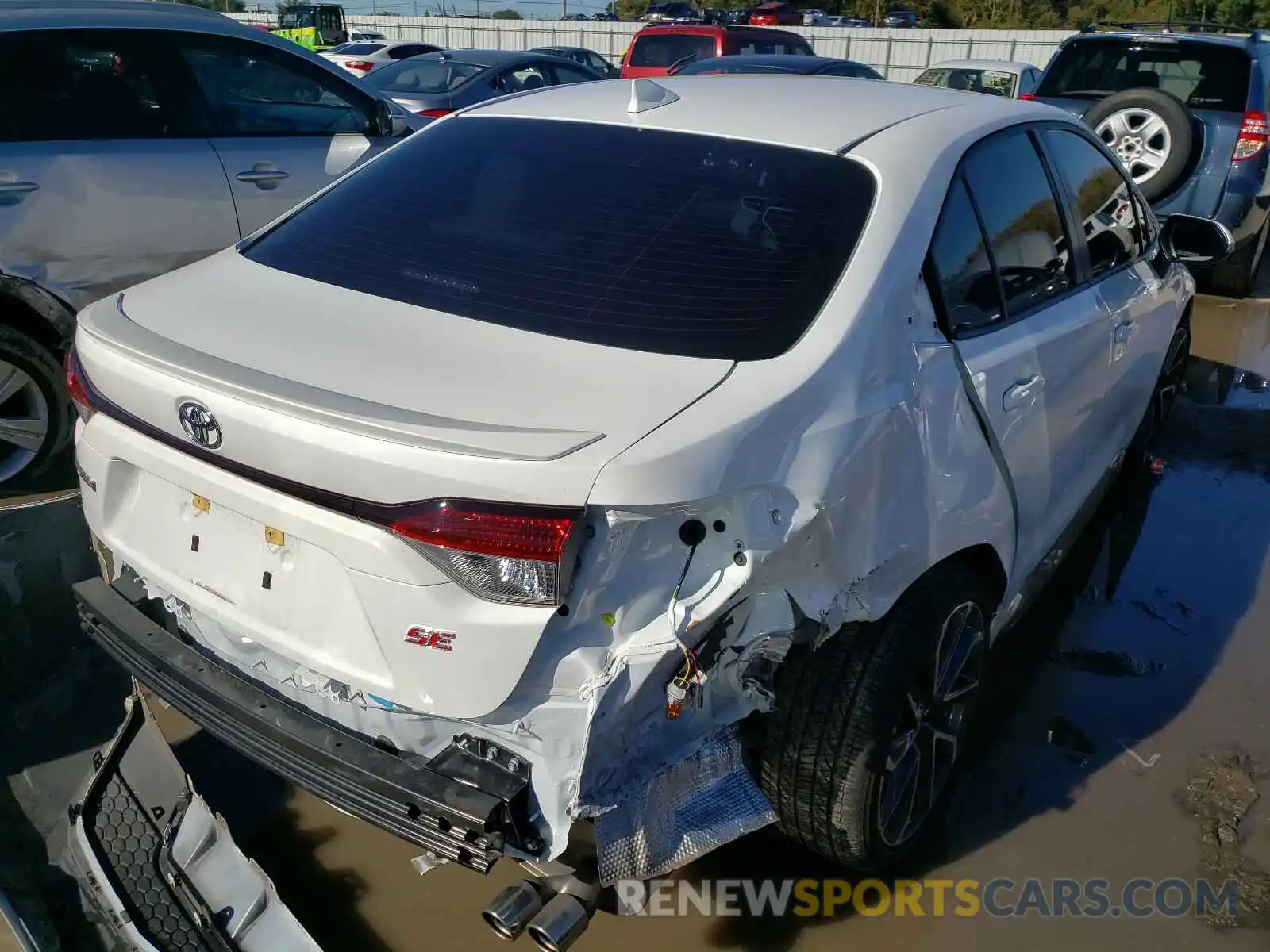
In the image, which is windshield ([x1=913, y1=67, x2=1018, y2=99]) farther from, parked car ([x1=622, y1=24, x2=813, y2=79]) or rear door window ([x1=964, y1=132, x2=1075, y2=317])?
rear door window ([x1=964, y1=132, x2=1075, y2=317])

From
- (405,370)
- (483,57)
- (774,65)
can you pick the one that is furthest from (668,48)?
(405,370)

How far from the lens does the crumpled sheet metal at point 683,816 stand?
1.88 m

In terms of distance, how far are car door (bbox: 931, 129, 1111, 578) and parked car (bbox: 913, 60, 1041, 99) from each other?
1174 centimetres

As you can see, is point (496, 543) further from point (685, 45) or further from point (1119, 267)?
point (685, 45)

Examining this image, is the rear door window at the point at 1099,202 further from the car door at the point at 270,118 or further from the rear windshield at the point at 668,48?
the rear windshield at the point at 668,48

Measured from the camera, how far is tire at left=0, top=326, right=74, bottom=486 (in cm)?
398

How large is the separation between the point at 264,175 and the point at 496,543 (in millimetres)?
3519

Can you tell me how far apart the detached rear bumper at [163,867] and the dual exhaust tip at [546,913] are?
445mm

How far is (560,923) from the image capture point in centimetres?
190

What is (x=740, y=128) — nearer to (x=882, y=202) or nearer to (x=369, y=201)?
(x=882, y=202)

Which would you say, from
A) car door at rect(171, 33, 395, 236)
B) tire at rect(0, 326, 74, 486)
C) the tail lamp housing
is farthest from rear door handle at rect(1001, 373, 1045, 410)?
tire at rect(0, 326, 74, 486)

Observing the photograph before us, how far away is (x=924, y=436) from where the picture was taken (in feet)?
7.32

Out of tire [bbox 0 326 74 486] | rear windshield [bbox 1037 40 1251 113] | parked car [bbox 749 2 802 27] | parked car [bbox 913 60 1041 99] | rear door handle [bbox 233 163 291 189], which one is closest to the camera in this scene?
tire [bbox 0 326 74 486]

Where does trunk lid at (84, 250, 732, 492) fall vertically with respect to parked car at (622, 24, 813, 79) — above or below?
below
